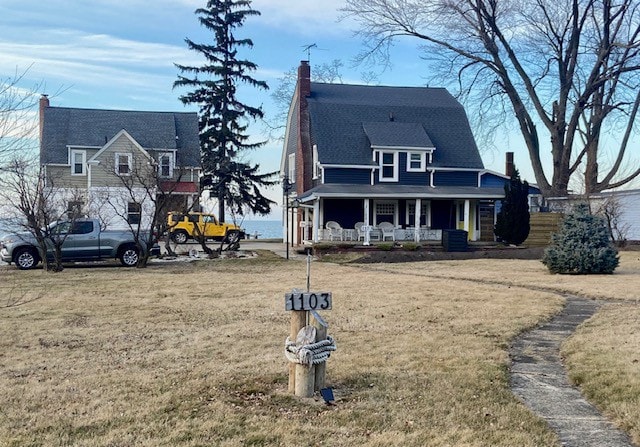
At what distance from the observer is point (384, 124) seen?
103ft

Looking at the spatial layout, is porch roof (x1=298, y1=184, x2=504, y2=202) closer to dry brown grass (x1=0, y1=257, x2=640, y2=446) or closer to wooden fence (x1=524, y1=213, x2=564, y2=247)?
wooden fence (x1=524, y1=213, x2=564, y2=247)

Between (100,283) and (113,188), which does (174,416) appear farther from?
(113,188)

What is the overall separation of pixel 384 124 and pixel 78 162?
17.9 meters

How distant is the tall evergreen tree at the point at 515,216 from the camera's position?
28172mm

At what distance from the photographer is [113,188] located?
3412cm

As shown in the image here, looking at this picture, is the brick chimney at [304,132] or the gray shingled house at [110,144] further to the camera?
the gray shingled house at [110,144]

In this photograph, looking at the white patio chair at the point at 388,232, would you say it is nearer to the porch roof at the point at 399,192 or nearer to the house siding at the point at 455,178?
the porch roof at the point at 399,192

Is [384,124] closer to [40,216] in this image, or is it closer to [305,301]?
[40,216]

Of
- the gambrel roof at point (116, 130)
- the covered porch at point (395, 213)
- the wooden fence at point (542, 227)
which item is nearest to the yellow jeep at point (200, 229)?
the covered porch at point (395, 213)

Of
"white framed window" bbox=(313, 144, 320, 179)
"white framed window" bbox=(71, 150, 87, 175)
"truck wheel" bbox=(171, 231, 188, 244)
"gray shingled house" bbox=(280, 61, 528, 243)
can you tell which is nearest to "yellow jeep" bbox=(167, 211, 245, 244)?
"truck wheel" bbox=(171, 231, 188, 244)

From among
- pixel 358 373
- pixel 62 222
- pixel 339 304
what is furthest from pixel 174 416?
pixel 62 222

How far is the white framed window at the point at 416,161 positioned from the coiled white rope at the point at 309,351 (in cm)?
2540

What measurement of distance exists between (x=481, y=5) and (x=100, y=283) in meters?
26.6

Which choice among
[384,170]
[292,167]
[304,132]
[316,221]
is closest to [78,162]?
[292,167]
